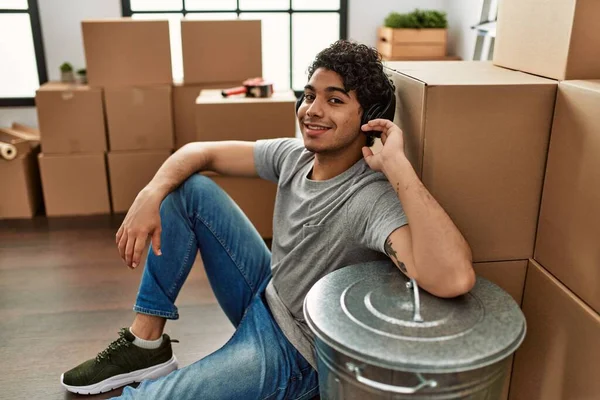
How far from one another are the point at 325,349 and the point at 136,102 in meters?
2.33

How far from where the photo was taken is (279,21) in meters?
3.46

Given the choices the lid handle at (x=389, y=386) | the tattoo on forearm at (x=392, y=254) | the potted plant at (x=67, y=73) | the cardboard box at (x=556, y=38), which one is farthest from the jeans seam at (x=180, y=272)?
the potted plant at (x=67, y=73)

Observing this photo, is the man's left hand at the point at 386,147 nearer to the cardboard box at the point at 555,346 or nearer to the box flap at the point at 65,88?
the cardboard box at the point at 555,346

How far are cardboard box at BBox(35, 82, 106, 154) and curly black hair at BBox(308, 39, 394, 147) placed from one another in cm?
198

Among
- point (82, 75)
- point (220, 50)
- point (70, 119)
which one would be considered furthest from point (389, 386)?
point (82, 75)

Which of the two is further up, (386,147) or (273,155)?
(386,147)

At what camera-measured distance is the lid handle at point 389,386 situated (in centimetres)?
77

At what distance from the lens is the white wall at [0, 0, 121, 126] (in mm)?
3213

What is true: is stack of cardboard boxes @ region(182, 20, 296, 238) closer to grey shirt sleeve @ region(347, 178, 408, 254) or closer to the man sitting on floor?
the man sitting on floor

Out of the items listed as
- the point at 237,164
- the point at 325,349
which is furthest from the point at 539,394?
the point at 237,164

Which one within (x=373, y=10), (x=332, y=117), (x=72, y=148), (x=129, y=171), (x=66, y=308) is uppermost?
(x=373, y=10)

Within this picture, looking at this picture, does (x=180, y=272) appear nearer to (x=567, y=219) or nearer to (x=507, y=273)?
(x=507, y=273)

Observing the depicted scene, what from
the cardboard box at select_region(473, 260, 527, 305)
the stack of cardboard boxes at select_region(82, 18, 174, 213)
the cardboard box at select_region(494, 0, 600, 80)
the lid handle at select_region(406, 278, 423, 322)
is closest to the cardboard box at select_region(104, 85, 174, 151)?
the stack of cardboard boxes at select_region(82, 18, 174, 213)

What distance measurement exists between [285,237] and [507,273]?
499mm
